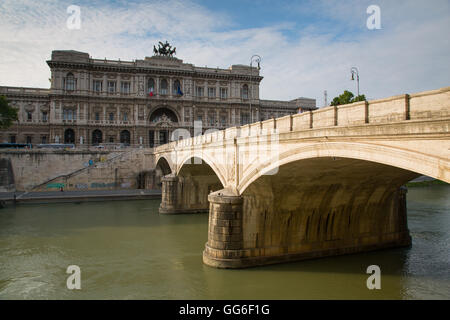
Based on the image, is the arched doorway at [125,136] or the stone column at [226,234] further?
the arched doorway at [125,136]

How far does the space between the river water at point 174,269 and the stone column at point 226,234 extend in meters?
0.44

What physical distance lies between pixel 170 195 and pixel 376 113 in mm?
22301

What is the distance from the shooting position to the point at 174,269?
15297 mm

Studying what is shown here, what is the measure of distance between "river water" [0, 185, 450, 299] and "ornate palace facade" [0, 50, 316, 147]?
33843mm

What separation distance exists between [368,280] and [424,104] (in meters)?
8.60

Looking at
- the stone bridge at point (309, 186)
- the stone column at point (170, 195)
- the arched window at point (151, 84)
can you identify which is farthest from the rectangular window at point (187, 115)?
the stone bridge at point (309, 186)

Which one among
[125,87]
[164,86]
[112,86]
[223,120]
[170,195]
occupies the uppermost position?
[164,86]

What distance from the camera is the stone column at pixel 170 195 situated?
29.0 metres

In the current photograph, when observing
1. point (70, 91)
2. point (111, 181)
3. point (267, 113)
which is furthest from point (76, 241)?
point (267, 113)

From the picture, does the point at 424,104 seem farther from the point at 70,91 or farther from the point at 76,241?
the point at 70,91

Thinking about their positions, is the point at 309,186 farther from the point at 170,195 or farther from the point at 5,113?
the point at 5,113

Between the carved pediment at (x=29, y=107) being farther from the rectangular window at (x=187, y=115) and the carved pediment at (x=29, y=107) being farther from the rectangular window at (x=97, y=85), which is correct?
the rectangular window at (x=187, y=115)

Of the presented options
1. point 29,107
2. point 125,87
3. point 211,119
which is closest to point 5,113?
point 29,107

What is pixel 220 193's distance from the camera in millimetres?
15695
